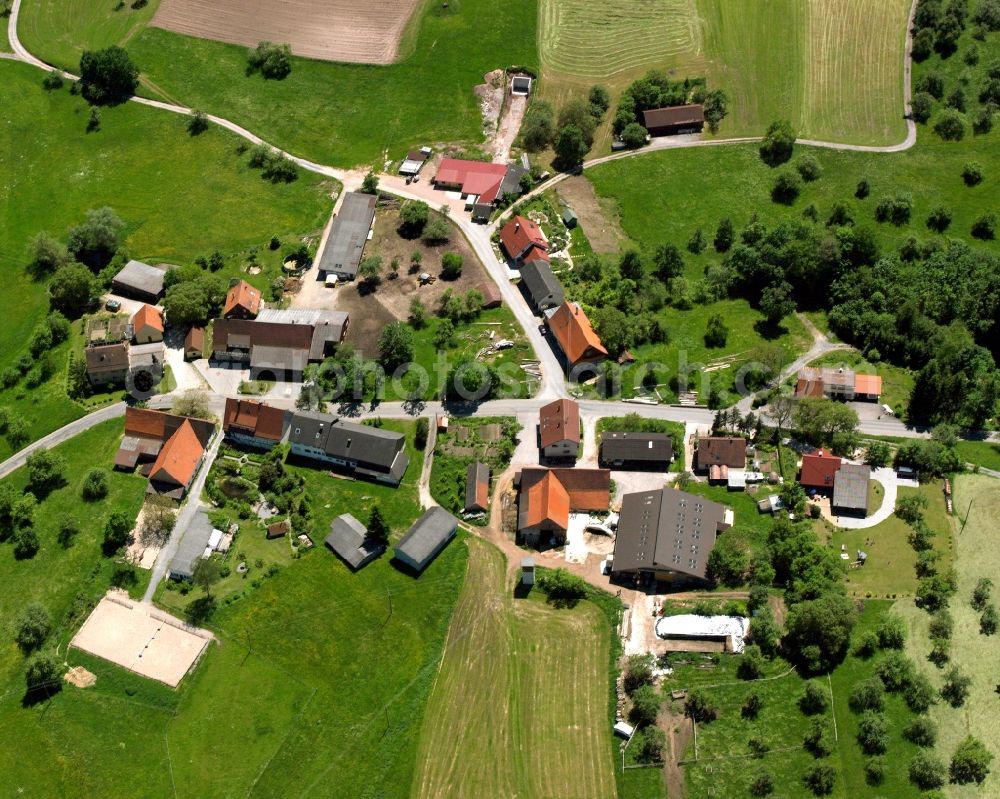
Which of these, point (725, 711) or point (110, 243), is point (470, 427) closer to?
point (725, 711)

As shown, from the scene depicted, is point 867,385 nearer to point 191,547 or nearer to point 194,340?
point 191,547

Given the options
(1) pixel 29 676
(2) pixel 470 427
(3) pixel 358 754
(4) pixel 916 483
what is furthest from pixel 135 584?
(4) pixel 916 483

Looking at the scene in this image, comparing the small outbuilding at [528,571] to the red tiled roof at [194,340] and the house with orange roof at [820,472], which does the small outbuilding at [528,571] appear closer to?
the house with orange roof at [820,472]

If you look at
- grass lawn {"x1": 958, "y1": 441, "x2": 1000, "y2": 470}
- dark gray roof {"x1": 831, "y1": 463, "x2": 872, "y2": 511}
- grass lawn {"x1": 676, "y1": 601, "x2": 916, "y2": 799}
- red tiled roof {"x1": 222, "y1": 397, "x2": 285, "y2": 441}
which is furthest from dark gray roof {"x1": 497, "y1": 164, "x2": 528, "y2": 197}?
grass lawn {"x1": 676, "y1": 601, "x2": 916, "y2": 799}

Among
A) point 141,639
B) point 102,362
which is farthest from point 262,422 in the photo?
point 141,639

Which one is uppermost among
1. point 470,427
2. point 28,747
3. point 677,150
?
point 677,150

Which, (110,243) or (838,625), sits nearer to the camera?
(838,625)
